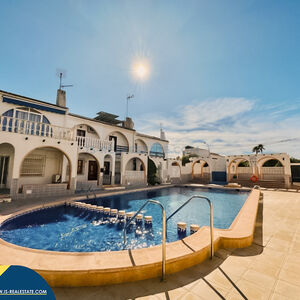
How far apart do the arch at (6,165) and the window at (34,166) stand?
0.81m

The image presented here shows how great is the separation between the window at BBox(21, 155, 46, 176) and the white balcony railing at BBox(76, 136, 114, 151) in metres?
3.17

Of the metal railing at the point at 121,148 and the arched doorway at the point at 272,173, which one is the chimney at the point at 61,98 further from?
the arched doorway at the point at 272,173

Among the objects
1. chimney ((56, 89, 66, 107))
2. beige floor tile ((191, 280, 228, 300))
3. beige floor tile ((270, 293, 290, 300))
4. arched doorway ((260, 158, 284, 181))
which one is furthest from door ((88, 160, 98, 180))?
arched doorway ((260, 158, 284, 181))

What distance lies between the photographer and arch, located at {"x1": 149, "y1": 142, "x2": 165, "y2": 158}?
2499 centimetres

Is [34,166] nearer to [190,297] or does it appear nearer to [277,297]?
[190,297]

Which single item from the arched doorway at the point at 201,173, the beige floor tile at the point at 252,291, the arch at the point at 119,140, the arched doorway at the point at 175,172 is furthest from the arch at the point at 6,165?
the arched doorway at the point at 201,173

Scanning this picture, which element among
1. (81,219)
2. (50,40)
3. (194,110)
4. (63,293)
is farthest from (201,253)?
(194,110)

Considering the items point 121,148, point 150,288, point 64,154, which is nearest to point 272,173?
point 121,148

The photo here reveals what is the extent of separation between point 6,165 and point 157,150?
18.7 meters

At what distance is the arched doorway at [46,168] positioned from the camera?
12.0 meters

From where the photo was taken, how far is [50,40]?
29.3ft

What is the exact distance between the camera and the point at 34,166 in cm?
1273

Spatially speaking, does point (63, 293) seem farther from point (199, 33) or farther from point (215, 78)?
point (215, 78)

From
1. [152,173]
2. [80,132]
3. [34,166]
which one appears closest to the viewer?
[34,166]
